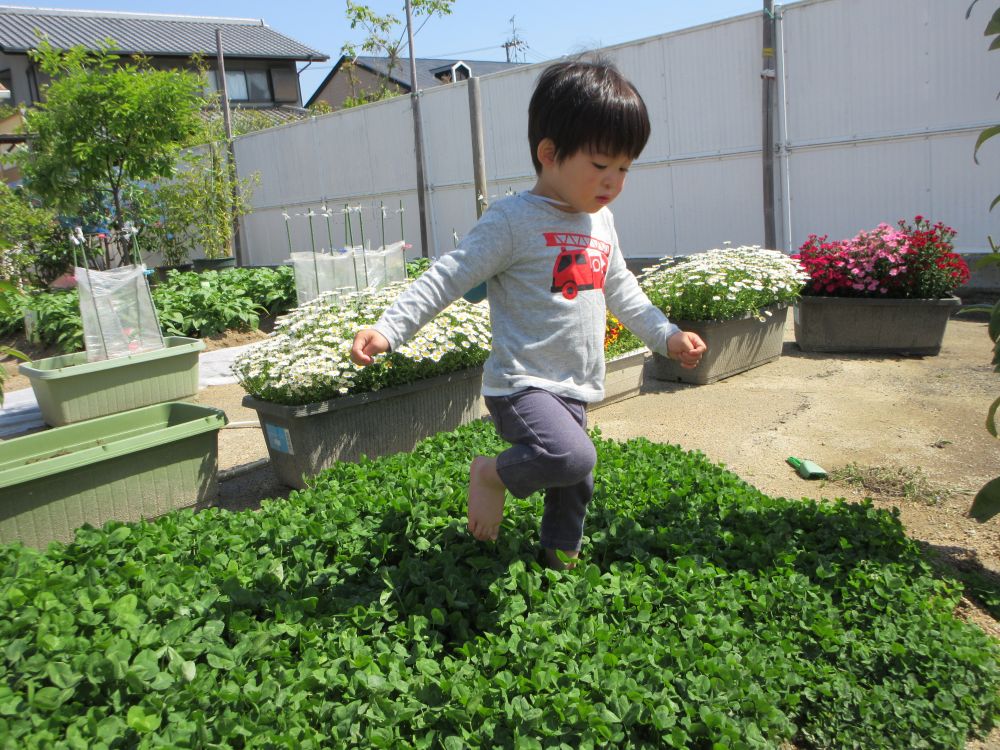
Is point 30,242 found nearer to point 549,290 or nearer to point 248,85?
point 549,290

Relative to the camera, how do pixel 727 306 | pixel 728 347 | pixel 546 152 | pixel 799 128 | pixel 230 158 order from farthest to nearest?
pixel 230 158
pixel 799 128
pixel 728 347
pixel 727 306
pixel 546 152

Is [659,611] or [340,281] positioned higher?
[340,281]

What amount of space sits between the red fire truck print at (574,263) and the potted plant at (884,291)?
5.18 meters

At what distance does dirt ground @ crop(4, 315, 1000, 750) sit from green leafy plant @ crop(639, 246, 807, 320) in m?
0.58

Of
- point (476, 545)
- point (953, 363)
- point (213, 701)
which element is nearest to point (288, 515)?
point (476, 545)

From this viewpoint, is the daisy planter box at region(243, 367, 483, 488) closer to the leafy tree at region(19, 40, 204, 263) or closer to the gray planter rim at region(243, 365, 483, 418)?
the gray planter rim at region(243, 365, 483, 418)

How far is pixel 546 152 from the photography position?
2.51 m

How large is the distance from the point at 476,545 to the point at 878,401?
395 cm

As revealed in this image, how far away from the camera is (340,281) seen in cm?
916

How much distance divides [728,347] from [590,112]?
465 cm

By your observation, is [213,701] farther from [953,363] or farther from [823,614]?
[953,363]

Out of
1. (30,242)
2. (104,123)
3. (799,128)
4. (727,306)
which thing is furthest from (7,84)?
(727,306)

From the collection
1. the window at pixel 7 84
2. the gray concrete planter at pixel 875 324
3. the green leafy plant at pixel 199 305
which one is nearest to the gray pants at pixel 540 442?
the gray concrete planter at pixel 875 324

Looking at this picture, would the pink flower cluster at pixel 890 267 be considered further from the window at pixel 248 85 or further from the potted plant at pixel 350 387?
the window at pixel 248 85
